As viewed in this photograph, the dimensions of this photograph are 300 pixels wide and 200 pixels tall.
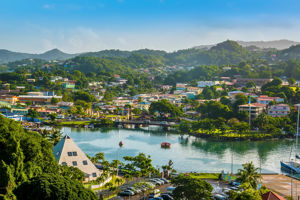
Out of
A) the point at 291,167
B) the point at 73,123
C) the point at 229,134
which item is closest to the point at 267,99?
the point at 229,134

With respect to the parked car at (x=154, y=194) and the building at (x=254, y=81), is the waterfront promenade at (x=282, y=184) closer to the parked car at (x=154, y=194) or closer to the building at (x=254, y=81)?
the parked car at (x=154, y=194)

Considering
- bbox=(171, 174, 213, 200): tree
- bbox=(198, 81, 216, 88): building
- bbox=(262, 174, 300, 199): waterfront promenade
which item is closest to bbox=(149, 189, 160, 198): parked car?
bbox=(171, 174, 213, 200): tree

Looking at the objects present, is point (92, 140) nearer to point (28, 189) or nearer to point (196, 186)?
point (196, 186)

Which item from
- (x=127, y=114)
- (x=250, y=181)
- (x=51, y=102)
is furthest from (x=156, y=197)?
(x=51, y=102)

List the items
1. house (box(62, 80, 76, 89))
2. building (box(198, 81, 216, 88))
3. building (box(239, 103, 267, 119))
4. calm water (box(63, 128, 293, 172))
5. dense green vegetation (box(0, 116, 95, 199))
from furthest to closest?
building (box(198, 81, 216, 88)), house (box(62, 80, 76, 89)), building (box(239, 103, 267, 119)), calm water (box(63, 128, 293, 172)), dense green vegetation (box(0, 116, 95, 199))

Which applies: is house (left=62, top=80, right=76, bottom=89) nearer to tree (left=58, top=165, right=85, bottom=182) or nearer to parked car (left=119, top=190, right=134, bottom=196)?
tree (left=58, top=165, right=85, bottom=182)

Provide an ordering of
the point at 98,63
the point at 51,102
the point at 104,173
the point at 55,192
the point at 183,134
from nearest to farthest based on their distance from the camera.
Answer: the point at 55,192, the point at 104,173, the point at 183,134, the point at 51,102, the point at 98,63
